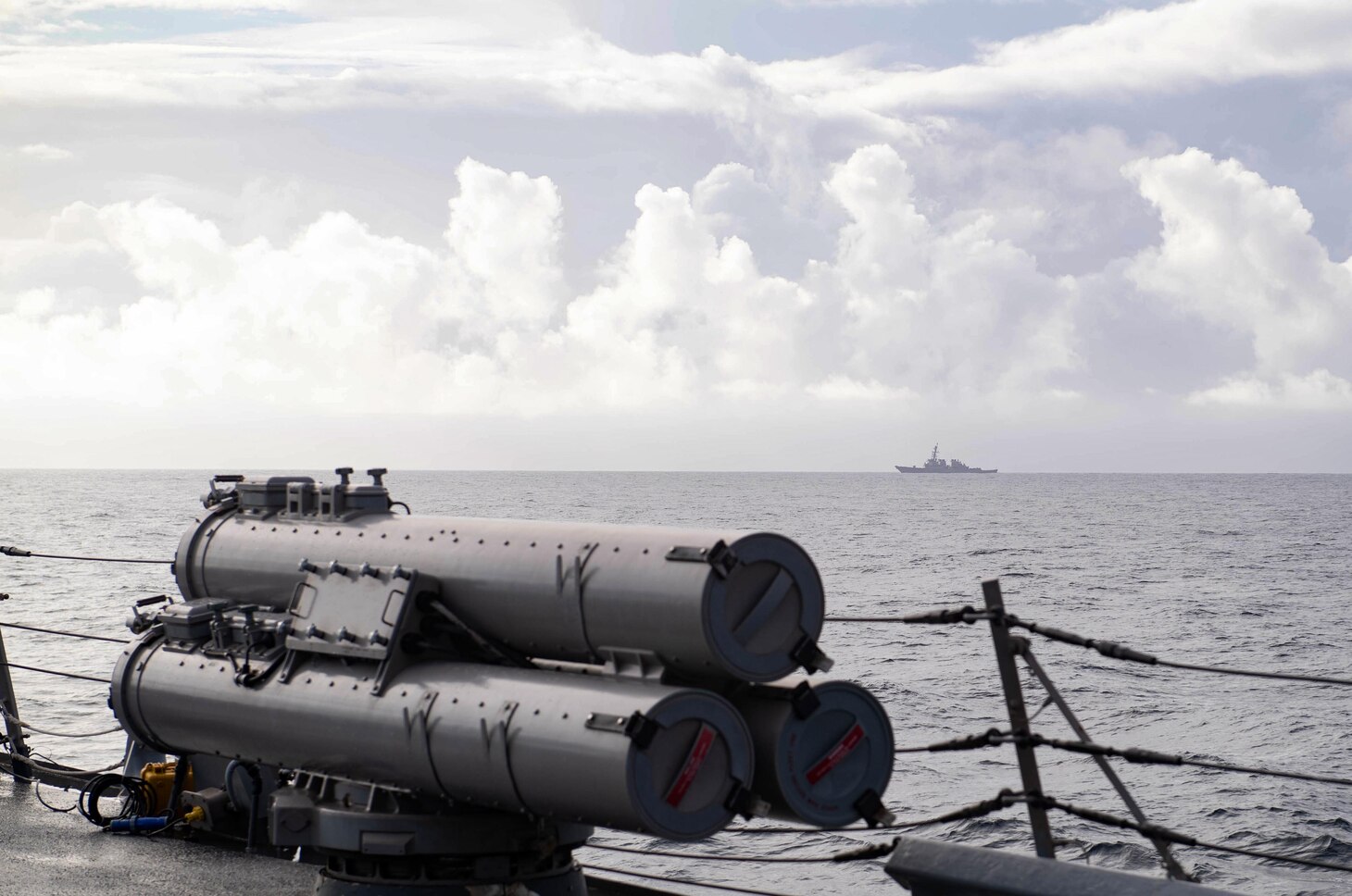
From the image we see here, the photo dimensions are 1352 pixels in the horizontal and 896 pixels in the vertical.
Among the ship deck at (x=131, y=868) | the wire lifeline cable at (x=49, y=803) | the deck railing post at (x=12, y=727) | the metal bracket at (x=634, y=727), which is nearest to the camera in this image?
the metal bracket at (x=634, y=727)

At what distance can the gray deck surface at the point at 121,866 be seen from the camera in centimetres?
575

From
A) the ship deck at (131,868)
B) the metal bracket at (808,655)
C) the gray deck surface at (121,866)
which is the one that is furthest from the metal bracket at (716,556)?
the gray deck surface at (121,866)

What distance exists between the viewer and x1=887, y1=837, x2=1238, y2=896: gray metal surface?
3324mm

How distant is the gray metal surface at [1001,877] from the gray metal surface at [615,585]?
60cm

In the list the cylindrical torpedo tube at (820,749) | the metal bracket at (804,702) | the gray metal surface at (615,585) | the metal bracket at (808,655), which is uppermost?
the gray metal surface at (615,585)

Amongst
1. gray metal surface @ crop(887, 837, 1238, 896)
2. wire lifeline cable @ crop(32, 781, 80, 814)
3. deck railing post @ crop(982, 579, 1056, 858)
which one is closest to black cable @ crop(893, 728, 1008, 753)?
deck railing post @ crop(982, 579, 1056, 858)

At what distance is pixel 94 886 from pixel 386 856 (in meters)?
2.02

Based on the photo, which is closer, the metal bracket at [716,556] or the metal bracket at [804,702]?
the metal bracket at [716,556]

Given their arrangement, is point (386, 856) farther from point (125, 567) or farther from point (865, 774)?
point (125, 567)

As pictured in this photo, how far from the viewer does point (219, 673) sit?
16.1 feet

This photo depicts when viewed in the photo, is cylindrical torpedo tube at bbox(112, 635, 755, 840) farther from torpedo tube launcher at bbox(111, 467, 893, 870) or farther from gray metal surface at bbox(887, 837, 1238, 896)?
gray metal surface at bbox(887, 837, 1238, 896)

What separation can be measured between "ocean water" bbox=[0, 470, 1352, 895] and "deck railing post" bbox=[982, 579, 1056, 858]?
40.4 feet

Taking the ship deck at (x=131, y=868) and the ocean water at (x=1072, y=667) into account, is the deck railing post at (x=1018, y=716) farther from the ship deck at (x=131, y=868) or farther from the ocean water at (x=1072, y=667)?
the ocean water at (x=1072, y=667)

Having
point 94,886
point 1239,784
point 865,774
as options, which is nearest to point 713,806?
point 865,774
